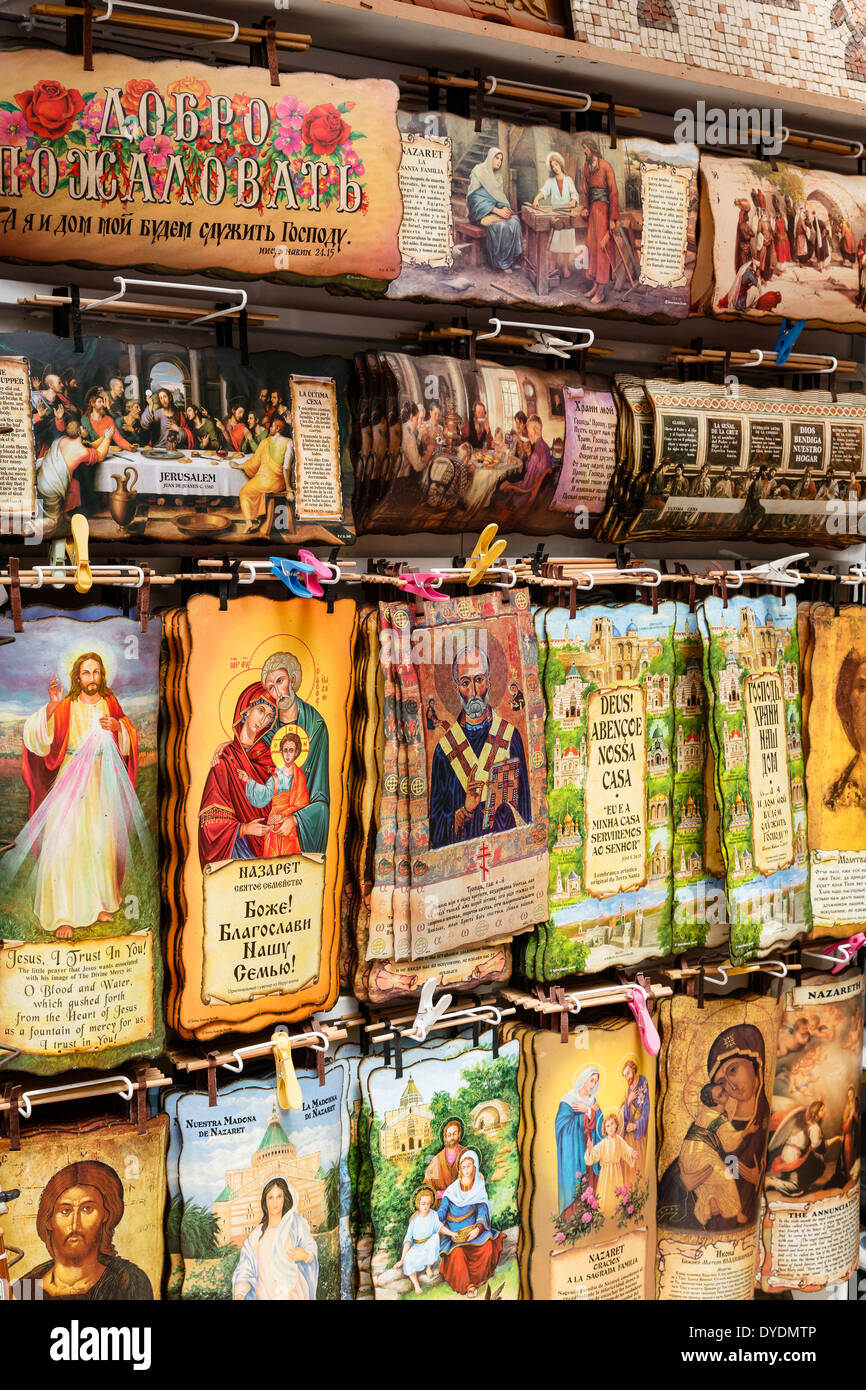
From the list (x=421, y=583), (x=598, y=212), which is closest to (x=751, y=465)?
(x=598, y=212)

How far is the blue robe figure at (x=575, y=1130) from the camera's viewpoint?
8.85 ft

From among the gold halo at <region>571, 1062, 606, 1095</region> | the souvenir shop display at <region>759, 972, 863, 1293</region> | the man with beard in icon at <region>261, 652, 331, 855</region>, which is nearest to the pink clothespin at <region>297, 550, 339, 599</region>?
the man with beard in icon at <region>261, 652, 331, 855</region>

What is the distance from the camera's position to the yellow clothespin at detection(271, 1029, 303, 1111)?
2.34 m

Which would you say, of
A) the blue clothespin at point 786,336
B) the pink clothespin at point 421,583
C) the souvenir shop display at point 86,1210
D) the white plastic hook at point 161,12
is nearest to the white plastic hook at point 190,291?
the white plastic hook at point 161,12

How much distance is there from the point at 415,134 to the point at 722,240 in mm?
727

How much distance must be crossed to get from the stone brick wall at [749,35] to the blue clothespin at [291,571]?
119 centimetres

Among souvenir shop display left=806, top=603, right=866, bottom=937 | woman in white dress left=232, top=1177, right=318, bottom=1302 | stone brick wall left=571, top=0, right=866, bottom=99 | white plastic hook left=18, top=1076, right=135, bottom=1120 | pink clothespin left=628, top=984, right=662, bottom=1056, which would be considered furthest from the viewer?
souvenir shop display left=806, top=603, right=866, bottom=937

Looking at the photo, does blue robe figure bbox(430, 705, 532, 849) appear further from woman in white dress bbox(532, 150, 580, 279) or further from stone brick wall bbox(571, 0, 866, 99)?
stone brick wall bbox(571, 0, 866, 99)

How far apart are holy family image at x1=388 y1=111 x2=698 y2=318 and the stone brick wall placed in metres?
0.19

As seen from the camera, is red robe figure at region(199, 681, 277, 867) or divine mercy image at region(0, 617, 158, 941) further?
red robe figure at region(199, 681, 277, 867)

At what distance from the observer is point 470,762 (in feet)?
8.29

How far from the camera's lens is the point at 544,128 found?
2.56 metres

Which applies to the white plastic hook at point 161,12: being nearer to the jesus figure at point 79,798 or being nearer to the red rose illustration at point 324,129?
the red rose illustration at point 324,129

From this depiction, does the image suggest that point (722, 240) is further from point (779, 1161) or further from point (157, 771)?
point (779, 1161)
